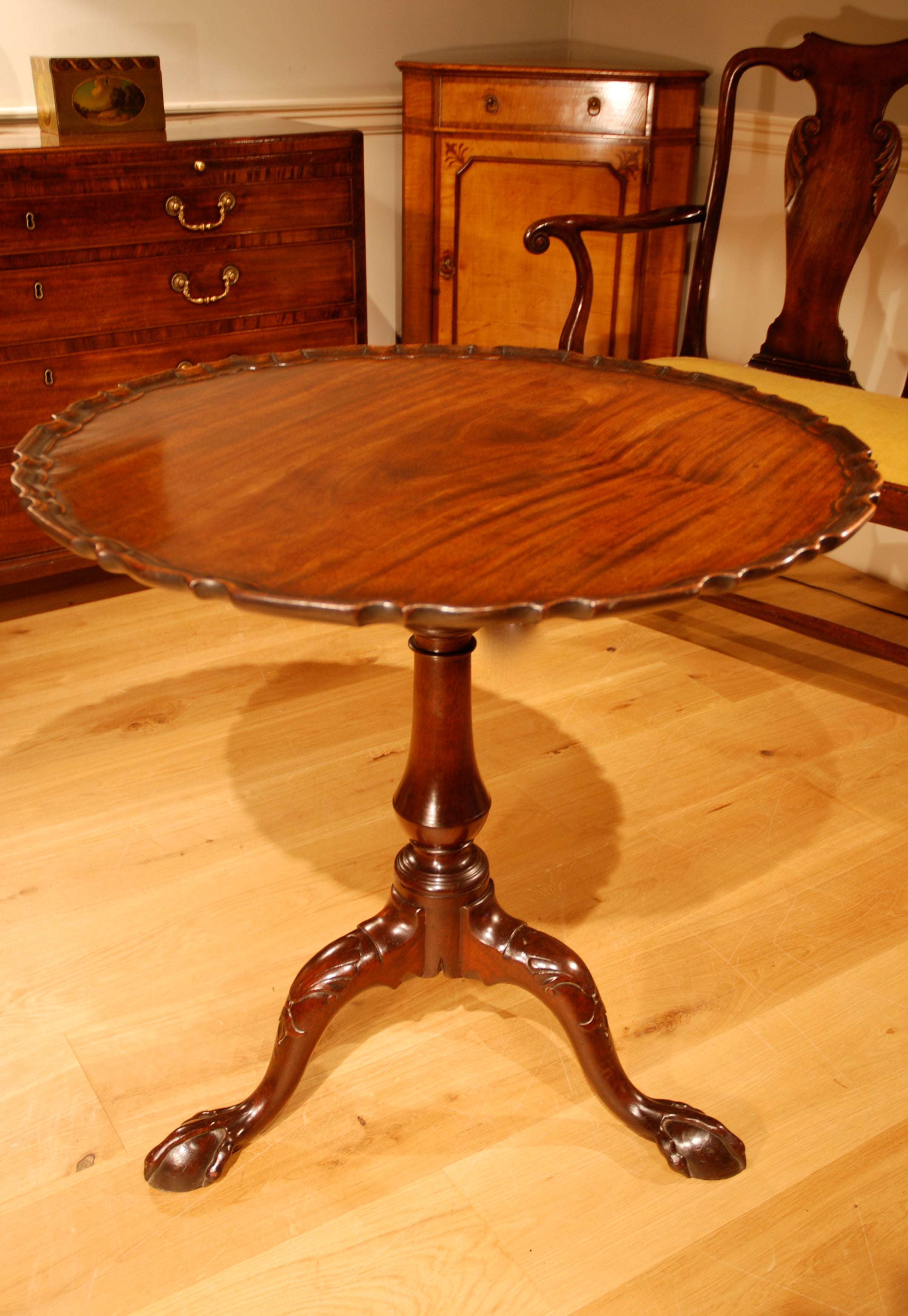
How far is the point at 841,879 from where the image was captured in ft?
6.30

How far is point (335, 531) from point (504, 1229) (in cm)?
81

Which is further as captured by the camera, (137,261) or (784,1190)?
(137,261)

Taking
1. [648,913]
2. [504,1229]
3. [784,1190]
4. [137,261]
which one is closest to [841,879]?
[648,913]

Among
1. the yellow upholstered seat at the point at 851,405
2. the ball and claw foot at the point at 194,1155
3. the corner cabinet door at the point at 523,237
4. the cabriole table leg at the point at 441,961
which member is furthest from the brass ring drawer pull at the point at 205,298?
the ball and claw foot at the point at 194,1155

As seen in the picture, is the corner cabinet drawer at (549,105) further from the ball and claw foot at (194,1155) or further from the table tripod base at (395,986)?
the ball and claw foot at (194,1155)

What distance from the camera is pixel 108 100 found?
2623mm

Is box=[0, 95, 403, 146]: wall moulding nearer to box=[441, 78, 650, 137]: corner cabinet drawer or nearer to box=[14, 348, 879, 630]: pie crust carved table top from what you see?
box=[441, 78, 650, 137]: corner cabinet drawer

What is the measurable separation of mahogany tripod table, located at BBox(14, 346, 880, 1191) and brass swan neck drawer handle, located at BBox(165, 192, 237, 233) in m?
1.02

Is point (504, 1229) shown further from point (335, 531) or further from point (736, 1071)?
point (335, 531)

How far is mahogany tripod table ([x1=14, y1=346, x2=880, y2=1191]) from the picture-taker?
3.38 ft

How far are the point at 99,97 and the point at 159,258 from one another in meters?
0.40

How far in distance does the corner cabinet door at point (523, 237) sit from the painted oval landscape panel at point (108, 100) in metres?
0.84

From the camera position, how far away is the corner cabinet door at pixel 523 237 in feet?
9.83

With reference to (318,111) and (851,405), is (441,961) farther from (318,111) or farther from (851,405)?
(318,111)
